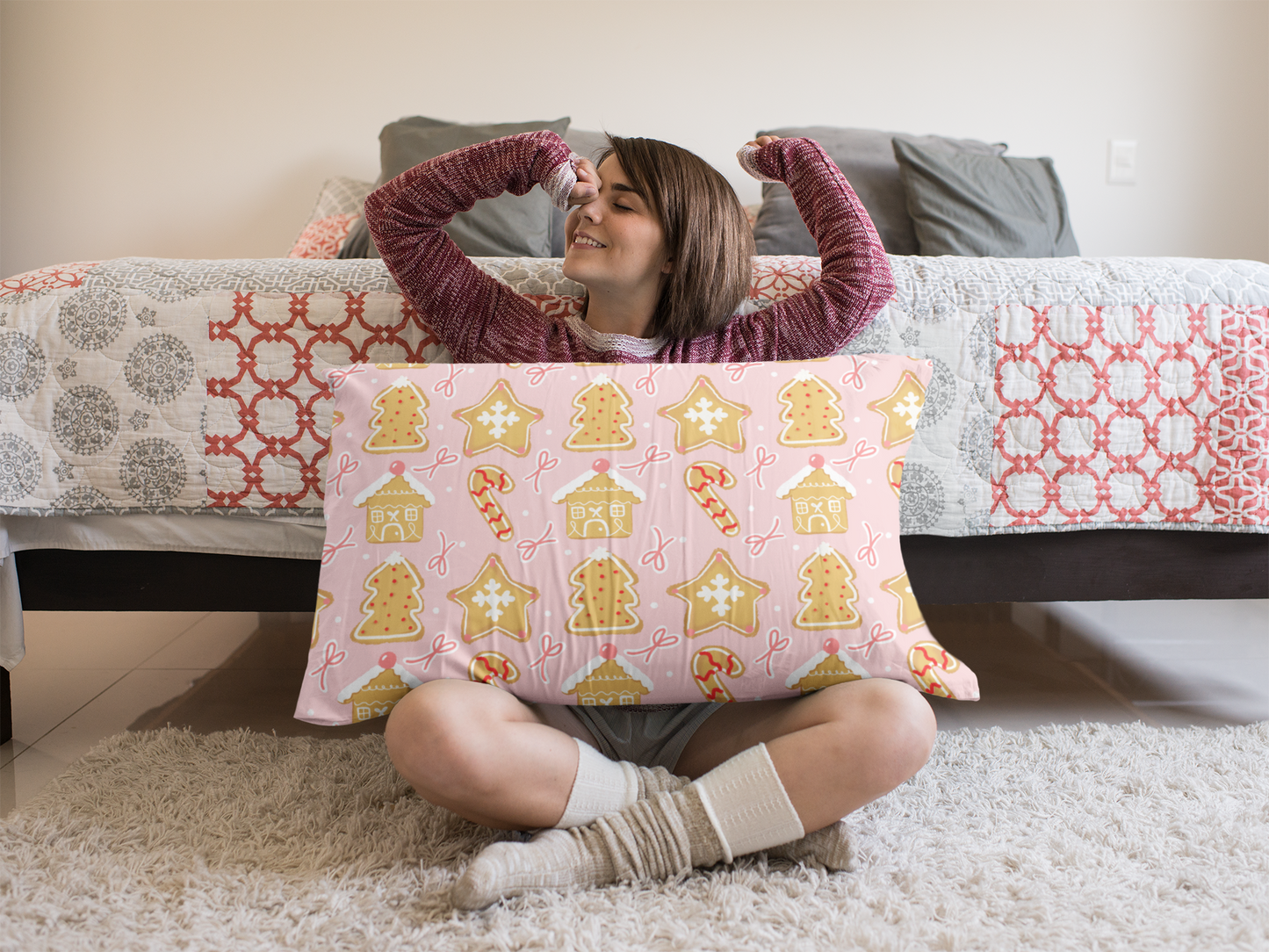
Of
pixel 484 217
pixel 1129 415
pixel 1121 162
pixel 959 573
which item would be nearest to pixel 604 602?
pixel 959 573

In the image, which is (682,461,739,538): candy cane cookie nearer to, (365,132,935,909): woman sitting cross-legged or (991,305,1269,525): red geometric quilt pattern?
(365,132,935,909): woman sitting cross-legged

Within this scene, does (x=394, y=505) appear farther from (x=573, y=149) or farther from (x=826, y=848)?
(x=573, y=149)

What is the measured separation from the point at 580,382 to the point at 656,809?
37cm

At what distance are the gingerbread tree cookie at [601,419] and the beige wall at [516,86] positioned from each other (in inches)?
54.8

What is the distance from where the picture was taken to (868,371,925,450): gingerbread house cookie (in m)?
0.81

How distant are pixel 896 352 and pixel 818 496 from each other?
12.3 inches

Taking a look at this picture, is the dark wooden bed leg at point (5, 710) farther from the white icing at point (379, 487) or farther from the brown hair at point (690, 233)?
the brown hair at point (690, 233)

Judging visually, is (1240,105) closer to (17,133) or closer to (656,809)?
(656,809)

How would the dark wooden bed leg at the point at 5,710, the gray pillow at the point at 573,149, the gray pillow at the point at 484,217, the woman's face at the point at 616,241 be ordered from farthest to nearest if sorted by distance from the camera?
the gray pillow at the point at 573,149
the gray pillow at the point at 484,217
the dark wooden bed leg at the point at 5,710
the woman's face at the point at 616,241

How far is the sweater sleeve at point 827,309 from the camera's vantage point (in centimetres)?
95

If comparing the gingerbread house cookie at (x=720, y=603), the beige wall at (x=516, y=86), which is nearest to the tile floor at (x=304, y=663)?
the gingerbread house cookie at (x=720, y=603)

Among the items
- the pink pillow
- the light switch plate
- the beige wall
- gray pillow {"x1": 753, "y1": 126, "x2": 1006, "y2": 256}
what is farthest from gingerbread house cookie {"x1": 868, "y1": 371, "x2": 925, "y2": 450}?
the light switch plate

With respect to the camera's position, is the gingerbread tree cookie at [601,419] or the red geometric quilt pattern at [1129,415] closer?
the gingerbread tree cookie at [601,419]

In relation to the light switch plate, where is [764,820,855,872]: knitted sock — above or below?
below
